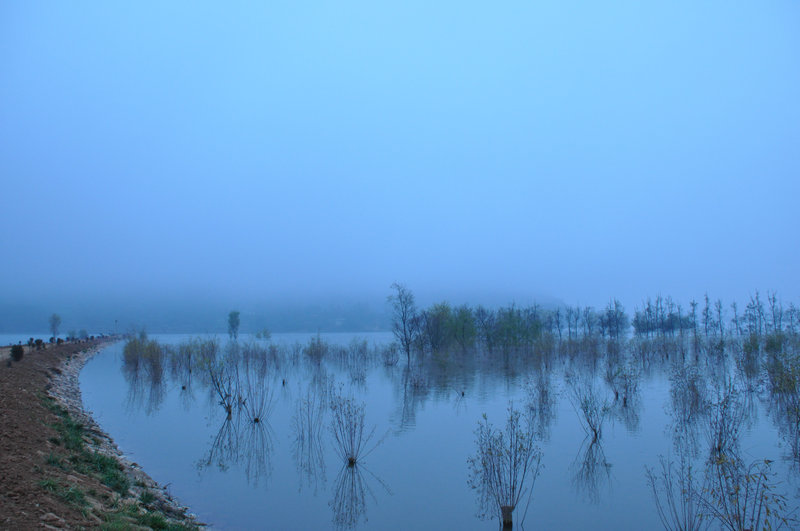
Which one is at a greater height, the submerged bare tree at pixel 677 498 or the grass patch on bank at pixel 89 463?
the grass patch on bank at pixel 89 463

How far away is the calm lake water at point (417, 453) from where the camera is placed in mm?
8375

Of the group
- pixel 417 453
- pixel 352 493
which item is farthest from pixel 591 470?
pixel 352 493

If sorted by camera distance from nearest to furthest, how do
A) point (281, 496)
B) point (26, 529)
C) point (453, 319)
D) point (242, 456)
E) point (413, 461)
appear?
1. point (26, 529)
2. point (281, 496)
3. point (413, 461)
4. point (242, 456)
5. point (453, 319)

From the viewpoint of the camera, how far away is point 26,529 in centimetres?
492

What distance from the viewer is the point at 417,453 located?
38.8ft

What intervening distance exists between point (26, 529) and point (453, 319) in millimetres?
35508

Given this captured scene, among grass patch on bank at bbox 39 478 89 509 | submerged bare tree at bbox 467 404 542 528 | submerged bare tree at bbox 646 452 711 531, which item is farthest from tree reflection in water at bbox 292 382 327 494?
submerged bare tree at bbox 646 452 711 531

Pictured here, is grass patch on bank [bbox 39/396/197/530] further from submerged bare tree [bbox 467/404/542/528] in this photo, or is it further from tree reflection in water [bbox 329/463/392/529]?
submerged bare tree [bbox 467/404/542/528]

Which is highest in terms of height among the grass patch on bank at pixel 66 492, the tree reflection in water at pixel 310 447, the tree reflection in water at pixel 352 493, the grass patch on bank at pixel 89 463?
the grass patch on bank at pixel 66 492

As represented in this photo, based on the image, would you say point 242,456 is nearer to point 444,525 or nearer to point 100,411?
point 444,525

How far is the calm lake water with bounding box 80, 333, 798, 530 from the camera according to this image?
838 cm

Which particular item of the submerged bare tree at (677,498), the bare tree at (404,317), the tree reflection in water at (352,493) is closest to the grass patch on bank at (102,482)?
the tree reflection in water at (352,493)

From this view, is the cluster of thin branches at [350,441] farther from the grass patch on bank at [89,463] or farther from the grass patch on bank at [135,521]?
the grass patch on bank at [135,521]

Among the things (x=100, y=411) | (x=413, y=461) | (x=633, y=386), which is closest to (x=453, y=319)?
(x=633, y=386)
